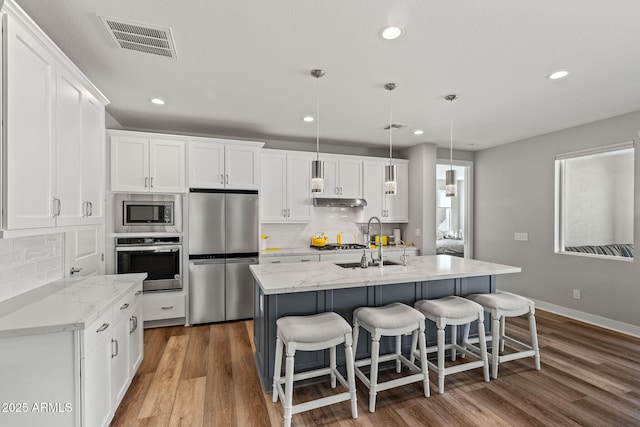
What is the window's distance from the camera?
12.1ft

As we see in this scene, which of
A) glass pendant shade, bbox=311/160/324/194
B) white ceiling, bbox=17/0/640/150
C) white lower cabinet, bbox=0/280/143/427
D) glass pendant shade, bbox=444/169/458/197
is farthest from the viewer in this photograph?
glass pendant shade, bbox=444/169/458/197

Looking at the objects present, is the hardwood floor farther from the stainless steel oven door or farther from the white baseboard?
the stainless steel oven door

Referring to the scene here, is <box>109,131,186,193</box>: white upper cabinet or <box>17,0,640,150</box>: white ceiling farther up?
<box>17,0,640,150</box>: white ceiling

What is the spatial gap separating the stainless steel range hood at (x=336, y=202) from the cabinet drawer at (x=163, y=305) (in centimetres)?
228

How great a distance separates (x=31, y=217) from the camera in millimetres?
1669

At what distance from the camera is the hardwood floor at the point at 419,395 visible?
6.87ft

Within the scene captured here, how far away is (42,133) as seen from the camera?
1.76 m

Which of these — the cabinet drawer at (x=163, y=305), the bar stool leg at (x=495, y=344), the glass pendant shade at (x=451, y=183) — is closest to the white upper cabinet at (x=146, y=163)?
the cabinet drawer at (x=163, y=305)

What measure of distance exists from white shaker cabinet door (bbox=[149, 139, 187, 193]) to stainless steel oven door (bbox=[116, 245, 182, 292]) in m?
0.73

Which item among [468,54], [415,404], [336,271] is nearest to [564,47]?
[468,54]

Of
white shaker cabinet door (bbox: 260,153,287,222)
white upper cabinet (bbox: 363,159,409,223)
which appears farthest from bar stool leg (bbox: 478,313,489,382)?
white shaker cabinet door (bbox: 260,153,287,222)

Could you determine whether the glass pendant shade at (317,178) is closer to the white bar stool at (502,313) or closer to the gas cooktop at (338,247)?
the white bar stool at (502,313)

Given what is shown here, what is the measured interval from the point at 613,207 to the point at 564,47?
2.77 metres

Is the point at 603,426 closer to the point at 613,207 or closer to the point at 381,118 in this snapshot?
the point at 613,207
